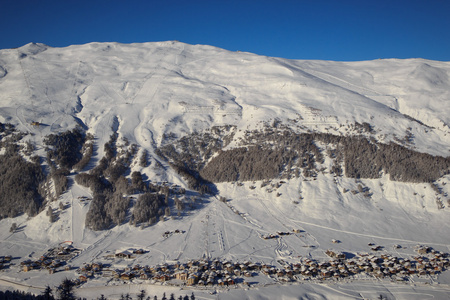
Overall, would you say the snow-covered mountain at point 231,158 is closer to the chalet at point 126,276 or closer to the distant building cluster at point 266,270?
the distant building cluster at point 266,270

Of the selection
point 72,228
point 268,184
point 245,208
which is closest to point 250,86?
point 268,184

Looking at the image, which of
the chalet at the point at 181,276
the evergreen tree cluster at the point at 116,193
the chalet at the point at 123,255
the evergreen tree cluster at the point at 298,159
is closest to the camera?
the chalet at the point at 181,276

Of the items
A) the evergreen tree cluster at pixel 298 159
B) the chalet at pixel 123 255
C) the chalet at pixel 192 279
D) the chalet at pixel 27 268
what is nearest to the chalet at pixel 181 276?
the chalet at pixel 192 279


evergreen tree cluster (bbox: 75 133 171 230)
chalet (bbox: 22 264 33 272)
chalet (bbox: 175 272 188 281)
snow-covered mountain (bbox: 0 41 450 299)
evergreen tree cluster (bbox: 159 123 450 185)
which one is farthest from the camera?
evergreen tree cluster (bbox: 159 123 450 185)

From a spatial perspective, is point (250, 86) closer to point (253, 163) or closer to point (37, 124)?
point (253, 163)

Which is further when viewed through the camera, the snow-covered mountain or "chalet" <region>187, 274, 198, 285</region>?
the snow-covered mountain

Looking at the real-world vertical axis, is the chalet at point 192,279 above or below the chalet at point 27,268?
below

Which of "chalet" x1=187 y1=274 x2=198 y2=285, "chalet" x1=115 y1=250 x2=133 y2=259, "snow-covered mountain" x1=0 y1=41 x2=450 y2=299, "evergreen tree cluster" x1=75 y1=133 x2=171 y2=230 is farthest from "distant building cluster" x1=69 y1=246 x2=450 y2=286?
"evergreen tree cluster" x1=75 y1=133 x2=171 y2=230

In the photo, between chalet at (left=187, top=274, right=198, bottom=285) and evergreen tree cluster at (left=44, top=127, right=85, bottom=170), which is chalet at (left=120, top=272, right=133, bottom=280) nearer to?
chalet at (left=187, top=274, right=198, bottom=285)

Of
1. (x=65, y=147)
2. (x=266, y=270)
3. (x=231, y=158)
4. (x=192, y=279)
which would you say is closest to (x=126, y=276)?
(x=192, y=279)

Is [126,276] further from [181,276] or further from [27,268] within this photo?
[27,268]
